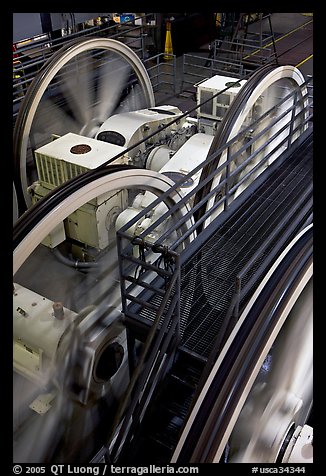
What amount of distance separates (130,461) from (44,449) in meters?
0.91

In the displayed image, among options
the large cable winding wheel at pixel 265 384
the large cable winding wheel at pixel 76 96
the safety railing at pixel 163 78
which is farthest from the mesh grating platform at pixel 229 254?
the safety railing at pixel 163 78

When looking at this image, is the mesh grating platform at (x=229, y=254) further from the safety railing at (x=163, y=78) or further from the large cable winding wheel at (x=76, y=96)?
the safety railing at (x=163, y=78)

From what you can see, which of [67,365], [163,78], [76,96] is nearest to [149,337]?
[67,365]

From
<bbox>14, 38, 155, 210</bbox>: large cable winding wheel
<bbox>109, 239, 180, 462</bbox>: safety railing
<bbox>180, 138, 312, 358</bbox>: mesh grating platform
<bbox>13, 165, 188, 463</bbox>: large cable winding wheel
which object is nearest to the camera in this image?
<bbox>109, 239, 180, 462</bbox>: safety railing

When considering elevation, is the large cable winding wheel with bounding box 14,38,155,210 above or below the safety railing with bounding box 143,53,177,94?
above

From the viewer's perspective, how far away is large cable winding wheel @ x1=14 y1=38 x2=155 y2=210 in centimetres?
582

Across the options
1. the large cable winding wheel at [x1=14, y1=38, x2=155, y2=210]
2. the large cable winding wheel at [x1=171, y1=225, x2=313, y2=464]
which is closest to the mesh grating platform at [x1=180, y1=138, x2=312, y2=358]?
the large cable winding wheel at [x1=171, y1=225, x2=313, y2=464]

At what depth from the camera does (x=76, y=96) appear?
7414 millimetres

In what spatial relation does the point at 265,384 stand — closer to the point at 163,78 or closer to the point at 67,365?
the point at 67,365

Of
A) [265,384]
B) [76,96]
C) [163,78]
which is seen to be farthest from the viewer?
[163,78]

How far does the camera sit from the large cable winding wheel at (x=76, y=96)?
5.82 meters

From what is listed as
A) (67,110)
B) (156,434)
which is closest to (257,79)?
(67,110)

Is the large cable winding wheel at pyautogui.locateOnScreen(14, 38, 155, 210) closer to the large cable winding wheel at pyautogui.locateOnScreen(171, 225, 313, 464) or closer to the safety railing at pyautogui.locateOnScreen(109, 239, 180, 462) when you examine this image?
the safety railing at pyautogui.locateOnScreen(109, 239, 180, 462)

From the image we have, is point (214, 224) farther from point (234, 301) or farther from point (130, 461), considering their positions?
point (130, 461)
